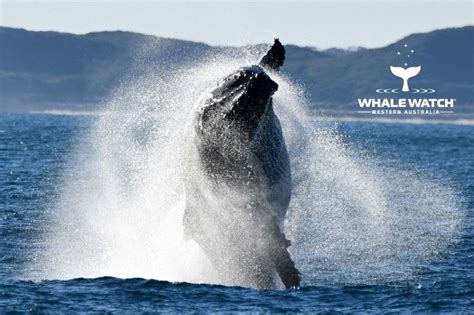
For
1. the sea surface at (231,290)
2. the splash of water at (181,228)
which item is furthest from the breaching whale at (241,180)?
the splash of water at (181,228)

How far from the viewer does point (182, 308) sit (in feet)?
57.8

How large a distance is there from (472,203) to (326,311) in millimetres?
21085

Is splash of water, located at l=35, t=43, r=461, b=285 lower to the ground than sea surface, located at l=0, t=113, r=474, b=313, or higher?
higher

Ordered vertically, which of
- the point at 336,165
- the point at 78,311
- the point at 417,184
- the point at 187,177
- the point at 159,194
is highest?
the point at 336,165

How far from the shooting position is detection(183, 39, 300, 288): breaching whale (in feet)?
54.9

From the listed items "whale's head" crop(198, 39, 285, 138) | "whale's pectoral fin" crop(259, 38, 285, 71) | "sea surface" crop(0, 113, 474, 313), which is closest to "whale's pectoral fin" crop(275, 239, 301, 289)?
"sea surface" crop(0, 113, 474, 313)

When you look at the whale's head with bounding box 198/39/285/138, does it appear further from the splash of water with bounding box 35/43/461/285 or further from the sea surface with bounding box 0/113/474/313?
the sea surface with bounding box 0/113/474/313

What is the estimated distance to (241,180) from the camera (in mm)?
17734

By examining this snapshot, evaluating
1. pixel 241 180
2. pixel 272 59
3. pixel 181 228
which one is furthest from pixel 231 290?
pixel 272 59

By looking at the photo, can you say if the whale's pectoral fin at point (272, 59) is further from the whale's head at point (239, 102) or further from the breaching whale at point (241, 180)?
the whale's head at point (239, 102)

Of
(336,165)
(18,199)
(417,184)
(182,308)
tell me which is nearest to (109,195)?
(18,199)

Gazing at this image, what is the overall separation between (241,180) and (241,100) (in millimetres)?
1676

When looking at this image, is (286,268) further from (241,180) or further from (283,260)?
(241,180)

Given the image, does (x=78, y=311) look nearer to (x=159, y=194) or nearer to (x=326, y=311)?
(x=326, y=311)
